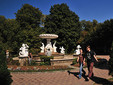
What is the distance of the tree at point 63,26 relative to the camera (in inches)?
1075

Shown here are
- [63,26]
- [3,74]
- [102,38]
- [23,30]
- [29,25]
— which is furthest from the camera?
[29,25]

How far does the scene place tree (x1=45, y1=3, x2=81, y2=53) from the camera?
27294 millimetres

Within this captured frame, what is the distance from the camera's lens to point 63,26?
2730 cm

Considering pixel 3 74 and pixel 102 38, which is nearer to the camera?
pixel 3 74

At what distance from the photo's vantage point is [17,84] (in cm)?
529

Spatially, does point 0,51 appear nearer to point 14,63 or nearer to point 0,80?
point 0,80

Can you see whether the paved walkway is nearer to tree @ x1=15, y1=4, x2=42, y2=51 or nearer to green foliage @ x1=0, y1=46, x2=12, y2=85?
green foliage @ x1=0, y1=46, x2=12, y2=85

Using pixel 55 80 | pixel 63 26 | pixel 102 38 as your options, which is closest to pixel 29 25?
pixel 63 26

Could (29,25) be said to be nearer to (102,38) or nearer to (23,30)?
(23,30)

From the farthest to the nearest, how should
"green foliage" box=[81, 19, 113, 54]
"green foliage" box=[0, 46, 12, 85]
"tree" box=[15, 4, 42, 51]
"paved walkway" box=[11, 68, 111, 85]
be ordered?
"tree" box=[15, 4, 42, 51]
"green foliage" box=[81, 19, 113, 54]
"paved walkway" box=[11, 68, 111, 85]
"green foliage" box=[0, 46, 12, 85]

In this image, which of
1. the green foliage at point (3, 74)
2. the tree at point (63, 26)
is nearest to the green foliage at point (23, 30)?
the tree at point (63, 26)

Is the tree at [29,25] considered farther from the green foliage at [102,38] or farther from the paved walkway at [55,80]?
the paved walkway at [55,80]

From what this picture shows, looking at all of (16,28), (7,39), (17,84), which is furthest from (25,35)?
(17,84)

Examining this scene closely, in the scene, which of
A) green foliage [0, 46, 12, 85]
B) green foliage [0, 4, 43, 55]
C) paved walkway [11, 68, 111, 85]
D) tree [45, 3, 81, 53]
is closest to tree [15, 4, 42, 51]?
green foliage [0, 4, 43, 55]
